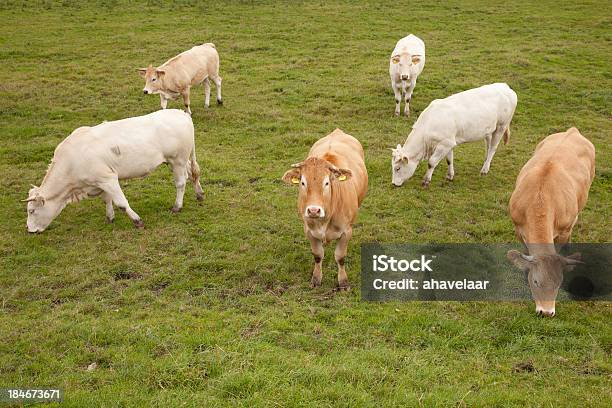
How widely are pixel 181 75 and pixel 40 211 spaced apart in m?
7.56

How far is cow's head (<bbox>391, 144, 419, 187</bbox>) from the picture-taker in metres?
12.0

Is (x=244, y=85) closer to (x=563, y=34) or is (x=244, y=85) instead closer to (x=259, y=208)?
(x=259, y=208)

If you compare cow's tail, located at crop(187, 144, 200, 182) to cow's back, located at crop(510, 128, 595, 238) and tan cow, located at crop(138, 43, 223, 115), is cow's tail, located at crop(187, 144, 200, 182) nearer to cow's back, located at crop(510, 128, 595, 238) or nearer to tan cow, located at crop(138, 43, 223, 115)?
tan cow, located at crop(138, 43, 223, 115)

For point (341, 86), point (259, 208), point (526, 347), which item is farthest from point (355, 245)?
point (341, 86)

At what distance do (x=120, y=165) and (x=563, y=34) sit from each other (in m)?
22.8

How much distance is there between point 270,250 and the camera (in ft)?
31.1

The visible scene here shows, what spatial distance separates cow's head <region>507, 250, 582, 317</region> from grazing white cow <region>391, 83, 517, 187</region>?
16.5ft

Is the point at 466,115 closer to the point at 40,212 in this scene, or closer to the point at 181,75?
the point at 181,75

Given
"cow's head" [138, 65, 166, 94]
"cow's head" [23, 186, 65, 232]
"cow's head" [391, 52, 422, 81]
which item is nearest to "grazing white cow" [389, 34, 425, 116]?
"cow's head" [391, 52, 422, 81]

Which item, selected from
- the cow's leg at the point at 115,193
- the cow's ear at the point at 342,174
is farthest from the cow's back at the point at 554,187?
the cow's leg at the point at 115,193

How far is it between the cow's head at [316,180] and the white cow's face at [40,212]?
478cm

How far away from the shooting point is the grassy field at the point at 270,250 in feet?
19.5

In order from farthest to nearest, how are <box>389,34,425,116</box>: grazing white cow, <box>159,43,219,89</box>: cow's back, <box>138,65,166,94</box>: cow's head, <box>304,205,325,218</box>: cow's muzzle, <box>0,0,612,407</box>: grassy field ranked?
1. <box>159,43,219,89</box>: cow's back
2. <box>389,34,425,116</box>: grazing white cow
3. <box>138,65,166,94</box>: cow's head
4. <box>304,205,325,218</box>: cow's muzzle
5. <box>0,0,612,407</box>: grassy field

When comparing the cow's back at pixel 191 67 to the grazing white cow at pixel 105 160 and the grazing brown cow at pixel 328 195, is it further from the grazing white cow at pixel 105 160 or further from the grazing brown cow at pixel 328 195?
the grazing brown cow at pixel 328 195
